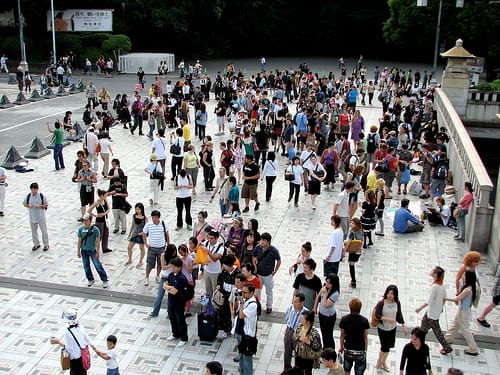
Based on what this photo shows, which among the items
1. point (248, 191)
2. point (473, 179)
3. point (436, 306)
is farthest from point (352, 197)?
point (436, 306)

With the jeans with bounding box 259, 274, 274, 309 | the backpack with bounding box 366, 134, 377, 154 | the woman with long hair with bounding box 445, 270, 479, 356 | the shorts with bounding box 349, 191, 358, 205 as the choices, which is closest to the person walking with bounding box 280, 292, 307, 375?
the jeans with bounding box 259, 274, 274, 309

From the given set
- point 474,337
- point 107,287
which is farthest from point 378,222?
point 107,287

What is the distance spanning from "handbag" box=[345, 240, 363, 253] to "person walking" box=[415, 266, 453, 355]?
2.21 meters

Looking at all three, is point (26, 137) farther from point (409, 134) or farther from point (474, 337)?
point (474, 337)

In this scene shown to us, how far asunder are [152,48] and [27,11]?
1192 cm

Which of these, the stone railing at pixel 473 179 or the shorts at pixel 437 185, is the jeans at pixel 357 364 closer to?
the stone railing at pixel 473 179

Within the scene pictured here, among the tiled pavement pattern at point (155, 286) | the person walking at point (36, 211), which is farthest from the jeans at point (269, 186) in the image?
the person walking at point (36, 211)

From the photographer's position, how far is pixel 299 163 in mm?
16047

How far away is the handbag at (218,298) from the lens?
9844 mm

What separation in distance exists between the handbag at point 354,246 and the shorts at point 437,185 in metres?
6.26

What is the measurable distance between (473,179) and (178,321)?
847 centimetres

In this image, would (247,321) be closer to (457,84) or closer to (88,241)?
(88,241)

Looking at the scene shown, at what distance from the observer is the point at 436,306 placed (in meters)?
9.51

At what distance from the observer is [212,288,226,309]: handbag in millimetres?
9844
